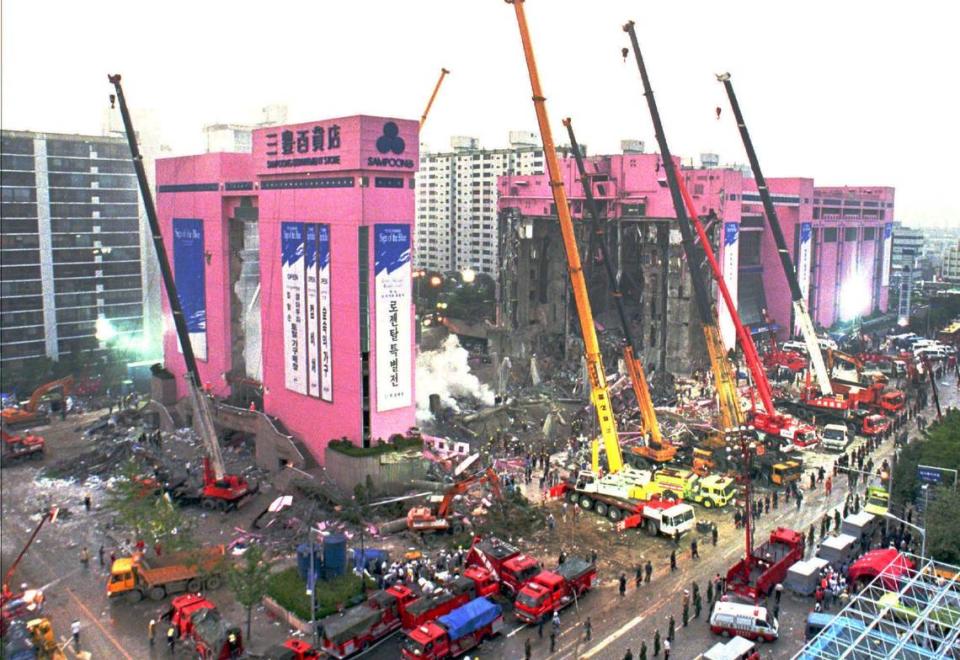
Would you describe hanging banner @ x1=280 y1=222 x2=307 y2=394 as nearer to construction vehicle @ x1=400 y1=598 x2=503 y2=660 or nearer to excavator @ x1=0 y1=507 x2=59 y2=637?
excavator @ x1=0 y1=507 x2=59 y2=637

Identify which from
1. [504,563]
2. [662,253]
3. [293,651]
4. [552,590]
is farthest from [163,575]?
[662,253]

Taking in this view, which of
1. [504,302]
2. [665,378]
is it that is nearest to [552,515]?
[665,378]

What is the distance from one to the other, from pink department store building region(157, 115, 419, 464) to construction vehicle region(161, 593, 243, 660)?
10630mm

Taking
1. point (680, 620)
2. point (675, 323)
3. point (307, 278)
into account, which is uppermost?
point (307, 278)

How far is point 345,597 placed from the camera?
22.3m

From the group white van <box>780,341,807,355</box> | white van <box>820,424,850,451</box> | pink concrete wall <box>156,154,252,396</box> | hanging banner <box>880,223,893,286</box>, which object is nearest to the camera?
white van <box>820,424,850,451</box>

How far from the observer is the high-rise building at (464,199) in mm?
86125

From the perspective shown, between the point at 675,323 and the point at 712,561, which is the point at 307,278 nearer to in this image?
the point at 712,561

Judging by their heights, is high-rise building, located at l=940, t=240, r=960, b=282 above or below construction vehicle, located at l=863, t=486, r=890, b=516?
above

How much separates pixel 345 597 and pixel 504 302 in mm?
39249

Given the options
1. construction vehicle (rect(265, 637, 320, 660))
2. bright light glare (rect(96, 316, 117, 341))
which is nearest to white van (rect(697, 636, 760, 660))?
construction vehicle (rect(265, 637, 320, 660))

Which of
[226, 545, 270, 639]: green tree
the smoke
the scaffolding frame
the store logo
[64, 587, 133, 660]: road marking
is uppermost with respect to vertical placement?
the store logo

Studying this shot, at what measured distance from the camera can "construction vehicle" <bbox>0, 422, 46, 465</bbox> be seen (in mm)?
36688

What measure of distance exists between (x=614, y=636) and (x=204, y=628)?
10.3 m
